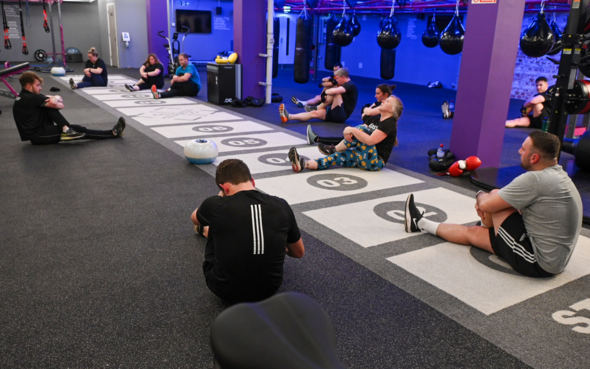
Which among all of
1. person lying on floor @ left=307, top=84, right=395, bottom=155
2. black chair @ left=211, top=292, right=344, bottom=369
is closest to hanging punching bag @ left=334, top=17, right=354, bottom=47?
person lying on floor @ left=307, top=84, right=395, bottom=155

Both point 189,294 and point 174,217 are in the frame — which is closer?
point 189,294

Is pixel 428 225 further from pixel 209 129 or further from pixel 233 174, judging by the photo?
pixel 209 129

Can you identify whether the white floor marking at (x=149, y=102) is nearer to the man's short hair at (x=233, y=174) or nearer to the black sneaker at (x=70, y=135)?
the black sneaker at (x=70, y=135)

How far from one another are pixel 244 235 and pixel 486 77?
378 centimetres

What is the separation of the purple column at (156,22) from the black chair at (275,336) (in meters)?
13.8

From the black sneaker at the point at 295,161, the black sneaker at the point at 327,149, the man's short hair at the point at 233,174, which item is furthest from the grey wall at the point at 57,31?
the man's short hair at the point at 233,174

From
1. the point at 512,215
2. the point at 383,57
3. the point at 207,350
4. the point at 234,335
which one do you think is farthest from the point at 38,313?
the point at 383,57

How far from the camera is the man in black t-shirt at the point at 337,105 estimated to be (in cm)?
764

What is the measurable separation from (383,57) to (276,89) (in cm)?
297

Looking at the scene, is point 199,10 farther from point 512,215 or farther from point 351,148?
point 512,215

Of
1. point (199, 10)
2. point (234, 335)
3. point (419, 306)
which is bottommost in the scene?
point (419, 306)

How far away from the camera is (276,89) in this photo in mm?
12148

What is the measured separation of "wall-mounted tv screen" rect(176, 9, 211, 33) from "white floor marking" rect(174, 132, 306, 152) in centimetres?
1123

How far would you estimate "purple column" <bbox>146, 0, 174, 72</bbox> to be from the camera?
43.4 feet
